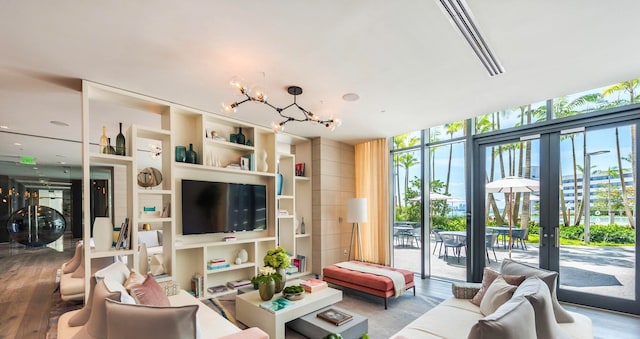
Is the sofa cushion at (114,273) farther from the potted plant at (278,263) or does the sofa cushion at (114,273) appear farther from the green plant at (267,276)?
the potted plant at (278,263)

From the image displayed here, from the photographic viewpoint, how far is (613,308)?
339 cm

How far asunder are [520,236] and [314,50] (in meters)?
3.97

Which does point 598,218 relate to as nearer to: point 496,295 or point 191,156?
point 496,295

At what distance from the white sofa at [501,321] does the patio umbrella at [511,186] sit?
2.00 meters

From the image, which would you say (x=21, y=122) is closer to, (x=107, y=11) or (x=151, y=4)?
(x=107, y=11)

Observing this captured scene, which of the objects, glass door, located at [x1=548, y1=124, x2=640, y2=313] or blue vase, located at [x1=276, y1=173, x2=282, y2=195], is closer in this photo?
glass door, located at [x1=548, y1=124, x2=640, y2=313]

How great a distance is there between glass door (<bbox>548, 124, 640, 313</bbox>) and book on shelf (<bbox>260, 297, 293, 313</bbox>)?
3.62 m

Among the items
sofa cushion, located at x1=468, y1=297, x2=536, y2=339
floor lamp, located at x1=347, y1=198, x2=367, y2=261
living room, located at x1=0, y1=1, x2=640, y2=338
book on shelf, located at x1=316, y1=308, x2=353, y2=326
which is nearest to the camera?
sofa cushion, located at x1=468, y1=297, x2=536, y2=339

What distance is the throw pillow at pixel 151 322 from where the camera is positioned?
144cm

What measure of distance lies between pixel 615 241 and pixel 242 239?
4.93 metres

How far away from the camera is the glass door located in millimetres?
3381

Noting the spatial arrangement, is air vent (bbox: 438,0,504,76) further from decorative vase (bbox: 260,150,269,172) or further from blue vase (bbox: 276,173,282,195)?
blue vase (bbox: 276,173,282,195)

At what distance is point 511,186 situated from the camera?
13.5ft

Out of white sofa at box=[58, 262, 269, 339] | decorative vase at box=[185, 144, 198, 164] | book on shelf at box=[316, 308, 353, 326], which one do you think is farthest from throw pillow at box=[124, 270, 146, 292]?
decorative vase at box=[185, 144, 198, 164]
